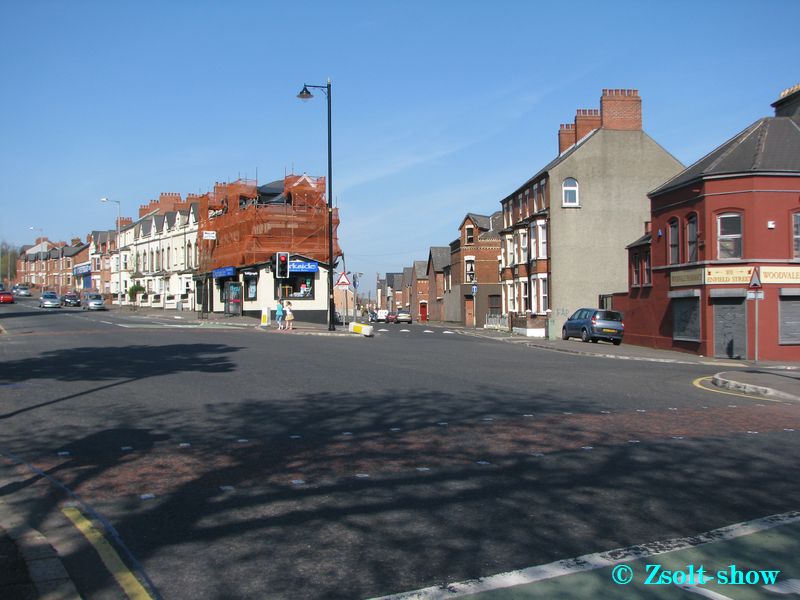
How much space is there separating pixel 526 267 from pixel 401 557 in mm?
44715

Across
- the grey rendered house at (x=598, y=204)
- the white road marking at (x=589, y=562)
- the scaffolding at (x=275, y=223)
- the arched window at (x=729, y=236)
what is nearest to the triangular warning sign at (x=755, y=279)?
the arched window at (x=729, y=236)

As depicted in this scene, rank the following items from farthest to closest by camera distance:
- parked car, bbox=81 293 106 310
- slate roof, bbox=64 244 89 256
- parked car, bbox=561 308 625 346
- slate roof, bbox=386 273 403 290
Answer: slate roof, bbox=386 273 403 290 < slate roof, bbox=64 244 89 256 < parked car, bbox=81 293 106 310 < parked car, bbox=561 308 625 346

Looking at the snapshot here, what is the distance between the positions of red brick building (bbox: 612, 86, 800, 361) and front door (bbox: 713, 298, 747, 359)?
0.11ft

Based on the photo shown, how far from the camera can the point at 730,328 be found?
90.5ft

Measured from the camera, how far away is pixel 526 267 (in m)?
48.9

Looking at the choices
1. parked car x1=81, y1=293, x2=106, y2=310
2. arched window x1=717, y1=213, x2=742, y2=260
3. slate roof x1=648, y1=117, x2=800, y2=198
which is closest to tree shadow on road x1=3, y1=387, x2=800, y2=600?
arched window x1=717, y1=213, x2=742, y2=260

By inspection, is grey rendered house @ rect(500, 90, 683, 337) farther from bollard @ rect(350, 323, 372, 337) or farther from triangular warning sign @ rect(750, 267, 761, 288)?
triangular warning sign @ rect(750, 267, 761, 288)

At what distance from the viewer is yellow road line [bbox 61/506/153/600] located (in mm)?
4504

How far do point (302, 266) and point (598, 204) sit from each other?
65.1 ft

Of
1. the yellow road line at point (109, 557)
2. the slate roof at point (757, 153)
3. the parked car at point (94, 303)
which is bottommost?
the yellow road line at point (109, 557)

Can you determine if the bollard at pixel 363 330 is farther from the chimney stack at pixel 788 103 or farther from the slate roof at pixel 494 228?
the slate roof at pixel 494 228

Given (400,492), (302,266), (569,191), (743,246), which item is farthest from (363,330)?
(400,492)

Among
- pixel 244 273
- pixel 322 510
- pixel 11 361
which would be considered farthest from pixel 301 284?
pixel 322 510

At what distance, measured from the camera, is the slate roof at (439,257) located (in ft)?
277
